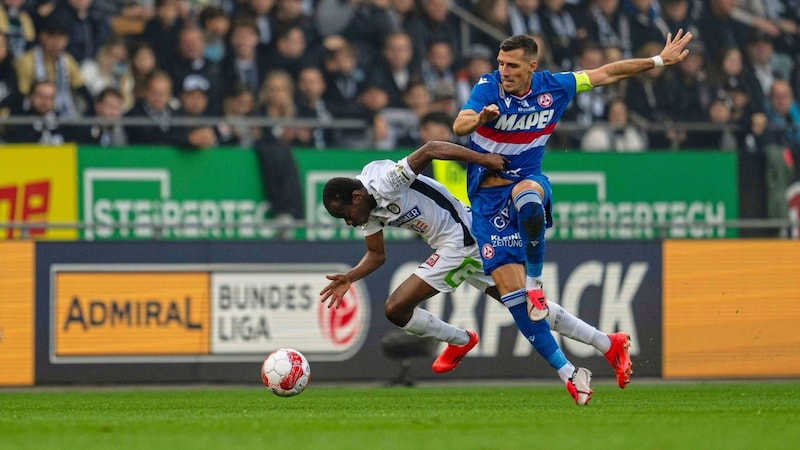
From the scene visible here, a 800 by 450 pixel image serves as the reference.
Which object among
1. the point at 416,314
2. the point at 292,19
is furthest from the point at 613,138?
the point at 416,314

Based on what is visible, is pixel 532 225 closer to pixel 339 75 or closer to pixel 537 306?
pixel 537 306

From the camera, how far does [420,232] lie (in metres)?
11.6

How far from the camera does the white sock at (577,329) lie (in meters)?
10.6

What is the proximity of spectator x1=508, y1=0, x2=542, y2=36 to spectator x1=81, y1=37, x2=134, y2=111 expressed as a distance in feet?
17.3

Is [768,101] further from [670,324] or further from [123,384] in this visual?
[123,384]

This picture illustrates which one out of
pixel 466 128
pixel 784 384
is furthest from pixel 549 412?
pixel 784 384

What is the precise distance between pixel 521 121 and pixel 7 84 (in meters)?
7.22

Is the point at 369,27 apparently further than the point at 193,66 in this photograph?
Yes

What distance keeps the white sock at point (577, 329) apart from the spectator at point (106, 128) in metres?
6.29

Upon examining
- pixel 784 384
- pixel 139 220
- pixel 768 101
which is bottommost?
pixel 784 384

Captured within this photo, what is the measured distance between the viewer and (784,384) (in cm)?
1436

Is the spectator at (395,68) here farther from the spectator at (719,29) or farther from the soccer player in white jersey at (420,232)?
the soccer player in white jersey at (420,232)

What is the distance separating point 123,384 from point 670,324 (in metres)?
5.77

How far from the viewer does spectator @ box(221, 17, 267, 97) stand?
1677 centimetres
